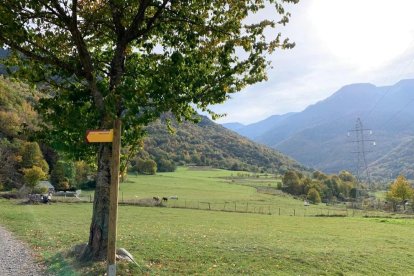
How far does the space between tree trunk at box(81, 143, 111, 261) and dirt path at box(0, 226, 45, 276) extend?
68.1 inches

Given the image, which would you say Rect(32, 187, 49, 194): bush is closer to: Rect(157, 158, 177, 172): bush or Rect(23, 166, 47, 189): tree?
Rect(23, 166, 47, 189): tree

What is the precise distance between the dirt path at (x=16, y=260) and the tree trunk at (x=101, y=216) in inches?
68.1

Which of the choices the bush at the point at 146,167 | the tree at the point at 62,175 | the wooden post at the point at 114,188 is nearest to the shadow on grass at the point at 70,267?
the wooden post at the point at 114,188

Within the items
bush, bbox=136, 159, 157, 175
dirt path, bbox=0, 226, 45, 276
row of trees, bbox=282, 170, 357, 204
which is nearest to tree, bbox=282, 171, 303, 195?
row of trees, bbox=282, 170, 357, 204

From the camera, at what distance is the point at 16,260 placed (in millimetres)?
15164

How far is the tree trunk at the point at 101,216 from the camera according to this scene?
45.1 feet

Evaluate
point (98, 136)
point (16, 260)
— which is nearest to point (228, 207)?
point (16, 260)

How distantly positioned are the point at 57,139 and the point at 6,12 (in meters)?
4.66

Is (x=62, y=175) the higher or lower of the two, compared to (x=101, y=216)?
higher

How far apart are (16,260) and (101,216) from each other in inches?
170

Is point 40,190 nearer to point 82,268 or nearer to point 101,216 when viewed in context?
point 101,216

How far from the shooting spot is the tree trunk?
13.7m

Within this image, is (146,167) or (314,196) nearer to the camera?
(314,196)

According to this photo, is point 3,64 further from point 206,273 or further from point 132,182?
point 132,182
